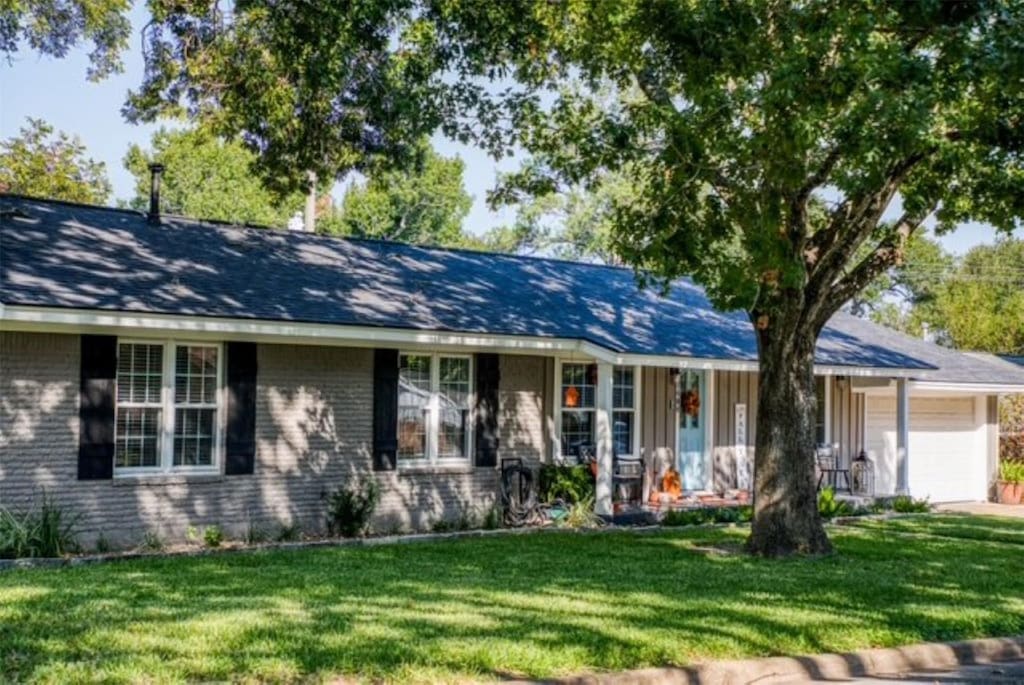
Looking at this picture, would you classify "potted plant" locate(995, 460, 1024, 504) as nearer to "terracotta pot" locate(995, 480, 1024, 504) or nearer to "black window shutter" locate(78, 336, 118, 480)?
"terracotta pot" locate(995, 480, 1024, 504)

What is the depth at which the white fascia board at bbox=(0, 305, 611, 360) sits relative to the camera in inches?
511

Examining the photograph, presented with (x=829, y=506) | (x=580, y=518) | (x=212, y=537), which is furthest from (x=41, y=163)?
(x=829, y=506)

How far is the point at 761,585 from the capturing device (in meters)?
11.3

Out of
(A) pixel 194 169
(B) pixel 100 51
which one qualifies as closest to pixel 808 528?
(B) pixel 100 51

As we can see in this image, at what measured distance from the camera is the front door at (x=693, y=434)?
21.3 m

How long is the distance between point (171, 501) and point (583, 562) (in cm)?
528

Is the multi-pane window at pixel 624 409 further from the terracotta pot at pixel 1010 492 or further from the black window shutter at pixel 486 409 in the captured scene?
the terracotta pot at pixel 1010 492

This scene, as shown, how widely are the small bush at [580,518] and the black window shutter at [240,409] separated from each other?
15.4 feet

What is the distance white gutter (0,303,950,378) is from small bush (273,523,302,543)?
2.47m

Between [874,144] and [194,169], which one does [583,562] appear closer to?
[874,144]

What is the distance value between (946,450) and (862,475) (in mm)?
4011

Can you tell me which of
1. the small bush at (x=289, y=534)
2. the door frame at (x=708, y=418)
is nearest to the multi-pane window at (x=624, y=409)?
the door frame at (x=708, y=418)

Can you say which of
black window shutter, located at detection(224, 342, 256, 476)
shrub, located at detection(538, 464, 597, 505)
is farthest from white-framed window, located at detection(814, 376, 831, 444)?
black window shutter, located at detection(224, 342, 256, 476)

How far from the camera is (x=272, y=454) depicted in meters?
15.6
